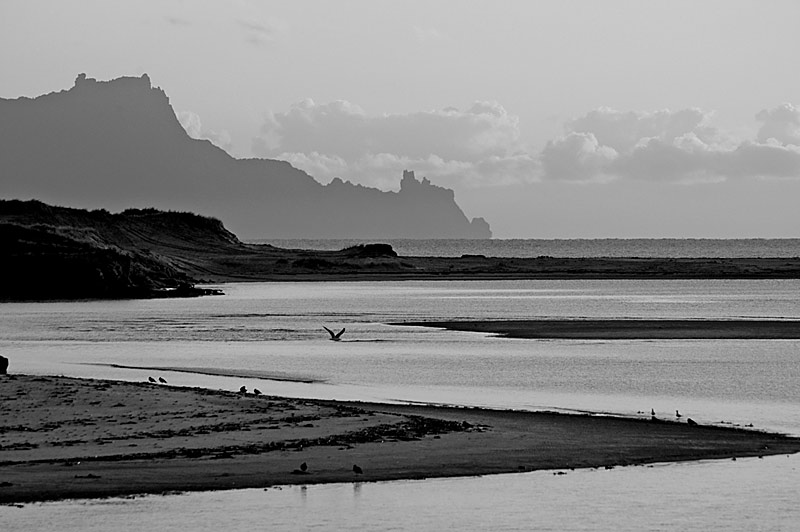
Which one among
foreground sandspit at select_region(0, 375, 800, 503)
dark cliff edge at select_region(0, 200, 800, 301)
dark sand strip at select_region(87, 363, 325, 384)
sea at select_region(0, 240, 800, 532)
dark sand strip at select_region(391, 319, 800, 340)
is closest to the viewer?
sea at select_region(0, 240, 800, 532)

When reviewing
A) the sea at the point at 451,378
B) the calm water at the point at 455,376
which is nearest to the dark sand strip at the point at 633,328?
the sea at the point at 451,378

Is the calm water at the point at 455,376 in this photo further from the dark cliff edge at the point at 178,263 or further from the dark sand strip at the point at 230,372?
the dark cliff edge at the point at 178,263

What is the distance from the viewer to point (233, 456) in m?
24.4

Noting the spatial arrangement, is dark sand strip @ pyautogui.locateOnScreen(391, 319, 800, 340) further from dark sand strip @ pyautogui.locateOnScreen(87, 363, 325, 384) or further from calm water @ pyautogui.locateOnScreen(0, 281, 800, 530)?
dark sand strip @ pyautogui.locateOnScreen(87, 363, 325, 384)

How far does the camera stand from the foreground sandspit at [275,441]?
74.4 ft

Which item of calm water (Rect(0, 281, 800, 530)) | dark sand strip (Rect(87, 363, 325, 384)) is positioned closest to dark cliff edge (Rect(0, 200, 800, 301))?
calm water (Rect(0, 281, 800, 530))

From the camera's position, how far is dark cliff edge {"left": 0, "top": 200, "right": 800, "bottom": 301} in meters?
103

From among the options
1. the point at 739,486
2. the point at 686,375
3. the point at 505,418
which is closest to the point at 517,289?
the point at 686,375

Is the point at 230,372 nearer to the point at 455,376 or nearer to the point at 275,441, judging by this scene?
the point at 455,376

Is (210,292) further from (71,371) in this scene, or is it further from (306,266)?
(71,371)

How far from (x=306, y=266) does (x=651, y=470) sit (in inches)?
4840

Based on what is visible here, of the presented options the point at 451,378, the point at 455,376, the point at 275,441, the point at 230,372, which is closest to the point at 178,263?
the point at 230,372

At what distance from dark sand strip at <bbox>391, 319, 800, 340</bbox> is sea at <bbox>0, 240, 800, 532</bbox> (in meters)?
2.07

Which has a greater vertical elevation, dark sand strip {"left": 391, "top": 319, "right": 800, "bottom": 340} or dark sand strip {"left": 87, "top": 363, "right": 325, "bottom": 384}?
dark sand strip {"left": 391, "top": 319, "right": 800, "bottom": 340}
